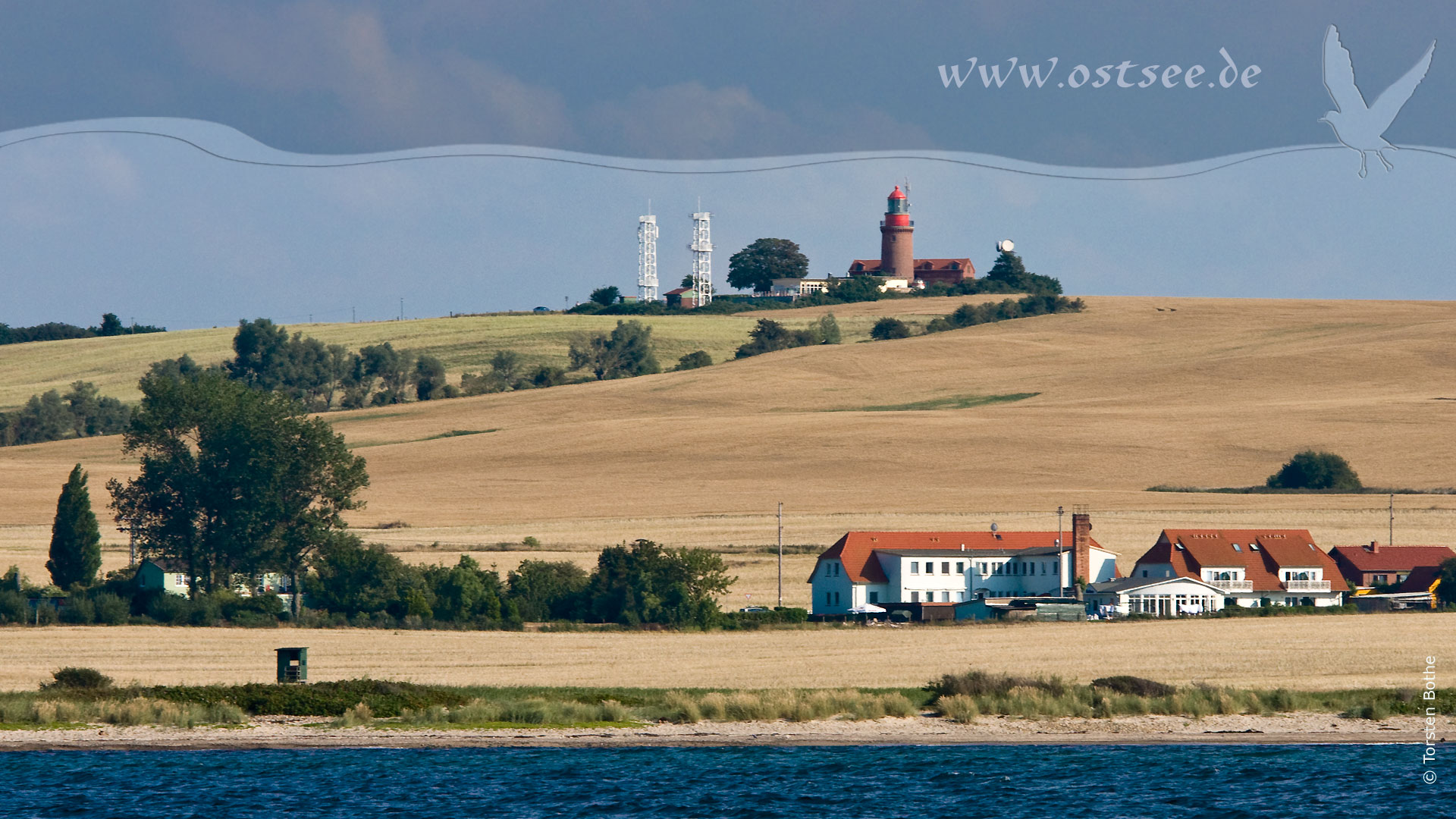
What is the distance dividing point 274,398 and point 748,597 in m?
19.5

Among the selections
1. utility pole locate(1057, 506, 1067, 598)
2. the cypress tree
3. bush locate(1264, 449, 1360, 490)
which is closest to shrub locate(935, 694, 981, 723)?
utility pole locate(1057, 506, 1067, 598)

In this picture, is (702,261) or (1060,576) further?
(702,261)

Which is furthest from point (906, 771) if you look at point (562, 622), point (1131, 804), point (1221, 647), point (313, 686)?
point (562, 622)

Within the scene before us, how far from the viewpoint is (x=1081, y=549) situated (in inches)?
2554

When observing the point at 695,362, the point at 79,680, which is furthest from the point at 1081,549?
the point at 695,362

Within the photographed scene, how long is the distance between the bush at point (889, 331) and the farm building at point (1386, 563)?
8422 cm

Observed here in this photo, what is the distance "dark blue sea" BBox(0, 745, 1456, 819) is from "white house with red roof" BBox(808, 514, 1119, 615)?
31694mm

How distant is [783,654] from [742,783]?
56.0 ft

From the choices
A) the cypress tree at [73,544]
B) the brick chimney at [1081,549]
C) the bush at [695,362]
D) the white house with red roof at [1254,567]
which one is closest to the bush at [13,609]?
the cypress tree at [73,544]

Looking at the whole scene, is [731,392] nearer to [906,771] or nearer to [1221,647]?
[1221,647]

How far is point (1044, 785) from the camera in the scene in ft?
92.6

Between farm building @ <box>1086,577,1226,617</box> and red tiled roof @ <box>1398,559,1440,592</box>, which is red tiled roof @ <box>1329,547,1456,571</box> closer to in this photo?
red tiled roof @ <box>1398,559,1440,592</box>

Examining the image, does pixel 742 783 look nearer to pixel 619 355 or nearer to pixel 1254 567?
pixel 1254 567

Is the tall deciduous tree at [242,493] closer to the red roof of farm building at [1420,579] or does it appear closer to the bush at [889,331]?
the red roof of farm building at [1420,579]
